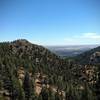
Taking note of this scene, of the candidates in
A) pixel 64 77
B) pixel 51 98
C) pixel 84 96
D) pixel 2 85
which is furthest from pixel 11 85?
pixel 64 77

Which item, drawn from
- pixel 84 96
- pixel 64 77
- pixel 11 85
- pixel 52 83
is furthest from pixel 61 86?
pixel 84 96

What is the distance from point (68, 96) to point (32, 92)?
20.3 metres

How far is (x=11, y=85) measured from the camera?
124000 millimetres

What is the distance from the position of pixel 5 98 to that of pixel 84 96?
142ft

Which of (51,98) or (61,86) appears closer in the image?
(51,98)

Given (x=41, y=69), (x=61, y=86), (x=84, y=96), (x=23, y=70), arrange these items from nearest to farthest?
(x=84, y=96) → (x=61, y=86) → (x=23, y=70) → (x=41, y=69)

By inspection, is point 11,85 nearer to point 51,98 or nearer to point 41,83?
point 51,98

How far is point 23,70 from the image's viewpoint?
605 ft

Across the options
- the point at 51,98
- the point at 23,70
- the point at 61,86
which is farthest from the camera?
the point at 23,70

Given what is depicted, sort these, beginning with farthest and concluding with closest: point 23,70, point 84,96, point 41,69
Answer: point 41,69 → point 23,70 → point 84,96

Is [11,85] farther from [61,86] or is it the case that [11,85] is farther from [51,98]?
[61,86]

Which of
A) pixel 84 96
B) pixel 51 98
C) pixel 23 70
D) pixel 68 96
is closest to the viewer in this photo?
pixel 84 96

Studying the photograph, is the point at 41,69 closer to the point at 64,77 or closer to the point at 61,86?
the point at 64,77

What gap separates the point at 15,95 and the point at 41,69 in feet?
265
